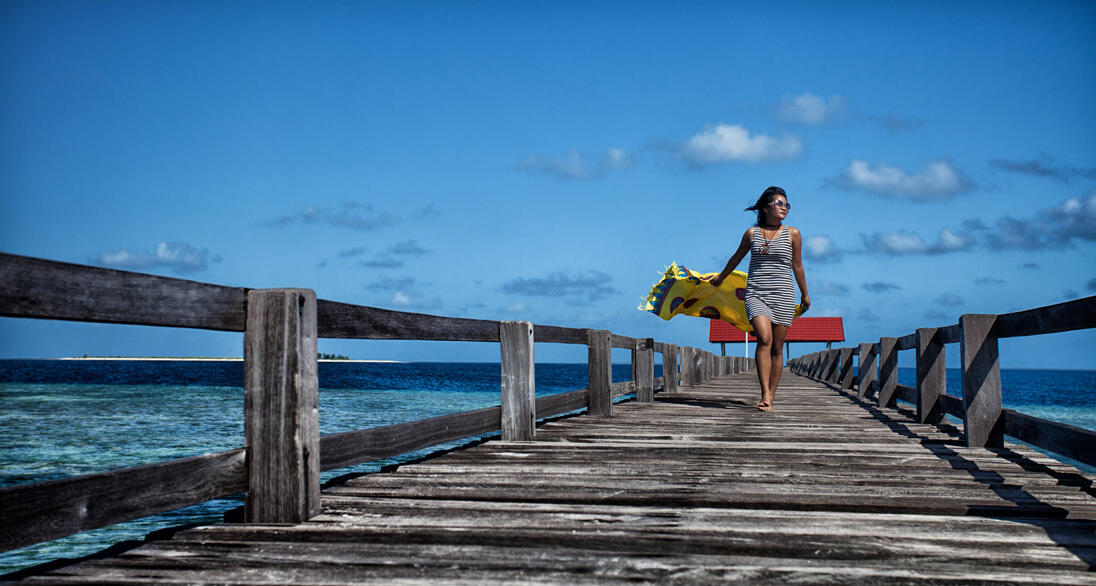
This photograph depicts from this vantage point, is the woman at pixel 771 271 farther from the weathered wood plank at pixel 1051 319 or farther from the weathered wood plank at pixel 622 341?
the weathered wood plank at pixel 1051 319

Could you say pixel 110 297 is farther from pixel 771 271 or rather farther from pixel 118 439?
pixel 118 439

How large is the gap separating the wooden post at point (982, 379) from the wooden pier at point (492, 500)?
192 millimetres

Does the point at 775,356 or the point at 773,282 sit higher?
the point at 773,282

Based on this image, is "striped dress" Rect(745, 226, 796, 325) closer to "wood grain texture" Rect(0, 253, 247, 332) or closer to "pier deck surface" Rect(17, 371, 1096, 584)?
"pier deck surface" Rect(17, 371, 1096, 584)

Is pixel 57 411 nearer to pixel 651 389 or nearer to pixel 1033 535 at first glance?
pixel 651 389

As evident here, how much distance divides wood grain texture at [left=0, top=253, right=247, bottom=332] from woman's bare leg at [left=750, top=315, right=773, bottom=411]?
18.4 feet

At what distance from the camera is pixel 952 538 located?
2.60 metres

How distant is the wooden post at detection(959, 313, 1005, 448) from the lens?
515 centimetres

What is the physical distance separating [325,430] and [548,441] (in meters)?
13.3

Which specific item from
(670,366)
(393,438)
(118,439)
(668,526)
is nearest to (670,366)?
(670,366)

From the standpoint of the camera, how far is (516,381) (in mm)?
5414

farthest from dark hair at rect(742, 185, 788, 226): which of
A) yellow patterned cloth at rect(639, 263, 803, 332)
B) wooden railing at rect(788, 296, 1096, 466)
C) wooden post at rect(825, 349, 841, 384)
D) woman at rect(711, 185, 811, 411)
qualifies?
yellow patterned cloth at rect(639, 263, 803, 332)

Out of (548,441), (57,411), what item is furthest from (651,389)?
(57,411)

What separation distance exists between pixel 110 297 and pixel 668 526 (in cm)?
192
